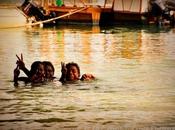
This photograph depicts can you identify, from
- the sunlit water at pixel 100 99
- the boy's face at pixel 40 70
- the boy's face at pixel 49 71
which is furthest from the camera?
the boy's face at pixel 49 71

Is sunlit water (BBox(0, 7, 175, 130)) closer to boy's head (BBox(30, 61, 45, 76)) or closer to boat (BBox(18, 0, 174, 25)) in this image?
boy's head (BBox(30, 61, 45, 76))

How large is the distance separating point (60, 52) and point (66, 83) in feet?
40.2

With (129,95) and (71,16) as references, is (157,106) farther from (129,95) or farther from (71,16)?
(71,16)

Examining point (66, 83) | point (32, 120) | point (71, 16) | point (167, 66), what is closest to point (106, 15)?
point (71, 16)

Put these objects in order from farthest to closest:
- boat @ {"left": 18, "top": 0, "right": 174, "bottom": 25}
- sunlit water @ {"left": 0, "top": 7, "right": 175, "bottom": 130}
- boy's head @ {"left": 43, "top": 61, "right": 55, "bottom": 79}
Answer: boat @ {"left": 18, "top": 0, "right": 174, "bottom": 25} → boy's head @ {"left": 43, "top": 61, "right": 55, "bottom": 79} → sunlit water @ {"left": 0, "top": 7, "right": 175, "bottom": 130}

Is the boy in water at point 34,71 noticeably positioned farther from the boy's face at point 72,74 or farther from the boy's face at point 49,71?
the boy's face at point 72,74

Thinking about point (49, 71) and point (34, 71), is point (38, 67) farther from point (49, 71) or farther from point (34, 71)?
point (49, 71)

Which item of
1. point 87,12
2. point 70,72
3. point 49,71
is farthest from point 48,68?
point 87,12

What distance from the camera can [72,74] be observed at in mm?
16172

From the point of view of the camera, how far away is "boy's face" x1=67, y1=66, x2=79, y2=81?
1602cm

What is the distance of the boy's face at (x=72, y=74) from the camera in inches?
631

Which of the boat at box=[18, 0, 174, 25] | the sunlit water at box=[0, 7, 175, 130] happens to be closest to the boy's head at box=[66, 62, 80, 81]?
the sunlit water at box=[0, 7, 175, 130]

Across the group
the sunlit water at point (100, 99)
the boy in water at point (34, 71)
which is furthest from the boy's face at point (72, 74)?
the boy in water at point (34, 71)

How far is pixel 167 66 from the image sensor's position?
21516 mm
